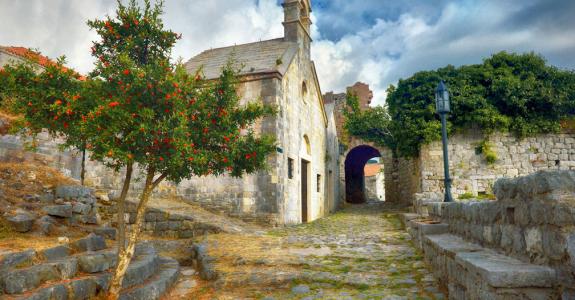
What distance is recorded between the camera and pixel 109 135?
4328 mm

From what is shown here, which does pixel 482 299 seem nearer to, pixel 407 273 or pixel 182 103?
pixel 407 273

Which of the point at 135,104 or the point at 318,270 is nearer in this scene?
the point at 135,104

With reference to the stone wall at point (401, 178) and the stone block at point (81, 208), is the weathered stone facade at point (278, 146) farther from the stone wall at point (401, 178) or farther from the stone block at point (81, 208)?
the stone wall at point (401, 178)

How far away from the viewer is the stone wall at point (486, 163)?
50.9 ft

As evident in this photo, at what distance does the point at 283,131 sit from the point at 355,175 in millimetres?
19224

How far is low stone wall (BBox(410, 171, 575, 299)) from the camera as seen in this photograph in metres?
2.47

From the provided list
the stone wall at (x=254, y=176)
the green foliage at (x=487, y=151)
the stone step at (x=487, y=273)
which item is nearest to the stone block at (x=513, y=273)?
the stone step at (x=487, y=273)

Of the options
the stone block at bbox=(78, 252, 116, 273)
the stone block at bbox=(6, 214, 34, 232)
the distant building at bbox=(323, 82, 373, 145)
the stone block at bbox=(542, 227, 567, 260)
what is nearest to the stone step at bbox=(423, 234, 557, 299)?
the stone block at bbox=(542, 227, 567, 260)

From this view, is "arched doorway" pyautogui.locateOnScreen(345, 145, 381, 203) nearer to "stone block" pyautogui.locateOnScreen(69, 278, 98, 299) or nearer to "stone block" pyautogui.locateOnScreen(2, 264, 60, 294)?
"stone block" pyautogui.locateOnScreen(69, 278, 98, 299)

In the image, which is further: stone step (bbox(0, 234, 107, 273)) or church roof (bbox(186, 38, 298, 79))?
church roof (bbox(186, 38, 298, 79))

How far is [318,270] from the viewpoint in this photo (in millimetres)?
6230

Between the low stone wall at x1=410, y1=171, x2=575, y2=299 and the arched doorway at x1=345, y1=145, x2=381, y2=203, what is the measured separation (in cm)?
2574

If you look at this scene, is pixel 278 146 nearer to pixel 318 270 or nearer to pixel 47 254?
pixel 318 270

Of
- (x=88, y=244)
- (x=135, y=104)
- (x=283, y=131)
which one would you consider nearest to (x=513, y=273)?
(x=135, y=104)
